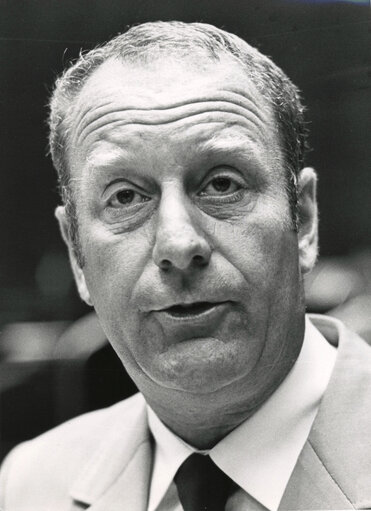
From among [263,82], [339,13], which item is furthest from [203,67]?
[339,13]

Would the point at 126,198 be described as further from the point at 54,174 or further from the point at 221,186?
the point at 54,174

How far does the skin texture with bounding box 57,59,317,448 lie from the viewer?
4.48ft

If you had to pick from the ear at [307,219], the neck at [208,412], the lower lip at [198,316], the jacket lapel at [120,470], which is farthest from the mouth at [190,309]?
the jacket lapel at [120,470]

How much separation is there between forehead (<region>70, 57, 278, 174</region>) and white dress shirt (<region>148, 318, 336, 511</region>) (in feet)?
1.52

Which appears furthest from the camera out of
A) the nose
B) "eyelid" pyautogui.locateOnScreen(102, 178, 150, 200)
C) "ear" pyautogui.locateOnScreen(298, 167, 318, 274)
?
"ear" pyautogui.locateOnScreen(298, 167, 318, 274)

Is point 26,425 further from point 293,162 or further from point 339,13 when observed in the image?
point 339,13

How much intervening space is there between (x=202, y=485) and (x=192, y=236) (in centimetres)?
50

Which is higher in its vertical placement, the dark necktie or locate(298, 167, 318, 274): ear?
locate(298, 167, 318, 274): ear

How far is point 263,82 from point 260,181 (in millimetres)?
216

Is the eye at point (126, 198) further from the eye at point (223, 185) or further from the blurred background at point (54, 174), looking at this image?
the blurred background at point (54, 174)

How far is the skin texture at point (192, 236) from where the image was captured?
137 cm

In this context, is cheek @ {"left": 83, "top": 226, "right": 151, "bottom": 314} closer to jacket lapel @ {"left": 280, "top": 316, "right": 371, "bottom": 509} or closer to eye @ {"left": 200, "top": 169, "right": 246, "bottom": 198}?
eye @ {"left": 200, "top": 169, "right": 246, "bottom": 198}

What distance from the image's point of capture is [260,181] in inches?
56.9

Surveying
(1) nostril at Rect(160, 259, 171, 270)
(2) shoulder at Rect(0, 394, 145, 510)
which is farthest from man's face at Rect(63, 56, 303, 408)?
(2) shoulder at Rect(0, 394, 145, 510)
